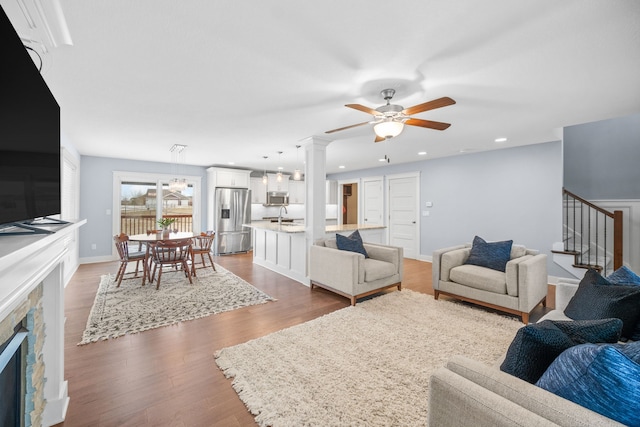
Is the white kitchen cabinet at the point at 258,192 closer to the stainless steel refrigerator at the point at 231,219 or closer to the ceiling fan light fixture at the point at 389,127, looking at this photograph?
the stainless steel refrigerator at the point at 231,219

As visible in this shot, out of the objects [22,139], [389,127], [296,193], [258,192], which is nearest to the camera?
[22,139]

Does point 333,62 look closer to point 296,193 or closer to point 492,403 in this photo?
point 492,403

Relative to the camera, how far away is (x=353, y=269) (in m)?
3.53

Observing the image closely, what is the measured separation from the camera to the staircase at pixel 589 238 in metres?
3.66

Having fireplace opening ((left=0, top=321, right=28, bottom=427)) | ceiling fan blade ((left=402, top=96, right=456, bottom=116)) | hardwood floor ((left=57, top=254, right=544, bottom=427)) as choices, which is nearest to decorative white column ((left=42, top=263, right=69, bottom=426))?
hardwood floor ((left=57, top=254, right=544, bottom=427))

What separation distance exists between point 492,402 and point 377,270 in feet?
9.34

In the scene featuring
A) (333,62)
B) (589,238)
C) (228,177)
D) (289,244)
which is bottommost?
(289,244)

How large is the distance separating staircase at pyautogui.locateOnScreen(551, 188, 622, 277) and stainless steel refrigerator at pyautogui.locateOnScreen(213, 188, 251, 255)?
21.2 ft

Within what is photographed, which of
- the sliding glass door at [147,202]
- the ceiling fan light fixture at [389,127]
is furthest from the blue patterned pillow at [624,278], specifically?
the sliding glass door at [147,202]

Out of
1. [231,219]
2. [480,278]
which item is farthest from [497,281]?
[231,219]

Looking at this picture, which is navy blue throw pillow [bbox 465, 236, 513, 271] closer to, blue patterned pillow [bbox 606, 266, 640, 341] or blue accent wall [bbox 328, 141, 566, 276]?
blue patterned pillow [bbox 606, 266, 640, 341]

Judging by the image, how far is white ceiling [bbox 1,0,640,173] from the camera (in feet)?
5.17

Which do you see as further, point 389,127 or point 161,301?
point 161,301

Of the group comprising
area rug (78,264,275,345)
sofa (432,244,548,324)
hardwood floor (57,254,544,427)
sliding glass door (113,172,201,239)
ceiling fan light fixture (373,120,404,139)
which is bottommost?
hardwood floor (57,254,544,427)
